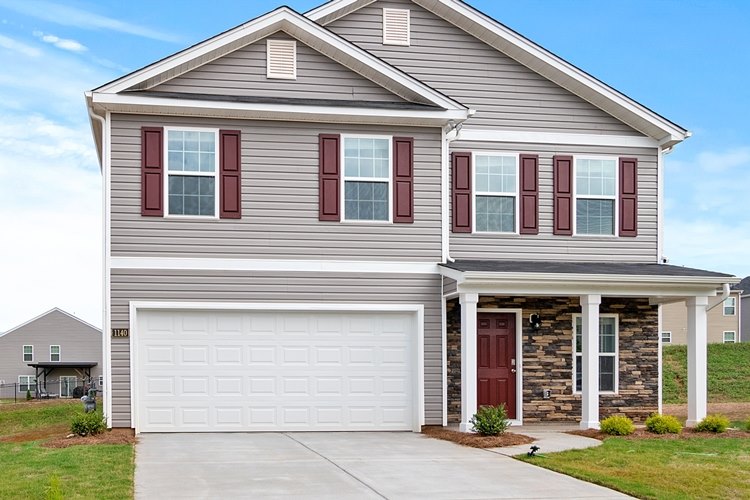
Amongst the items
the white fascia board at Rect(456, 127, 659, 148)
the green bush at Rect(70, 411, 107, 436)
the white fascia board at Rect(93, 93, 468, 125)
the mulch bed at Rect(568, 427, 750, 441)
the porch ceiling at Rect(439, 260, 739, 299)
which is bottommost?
the mulch bed at Rect(568, 427, 750, 441)

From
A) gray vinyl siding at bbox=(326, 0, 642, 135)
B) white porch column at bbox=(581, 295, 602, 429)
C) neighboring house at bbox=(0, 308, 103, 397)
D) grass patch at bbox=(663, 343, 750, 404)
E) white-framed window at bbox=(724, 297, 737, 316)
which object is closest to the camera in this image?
white porch column at bbox=(581, 295, 602, 429)

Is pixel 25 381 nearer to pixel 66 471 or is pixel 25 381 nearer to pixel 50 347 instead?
pixel 50 347

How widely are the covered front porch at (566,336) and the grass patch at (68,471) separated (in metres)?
6.04

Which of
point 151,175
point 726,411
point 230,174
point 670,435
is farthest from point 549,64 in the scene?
point 726,411

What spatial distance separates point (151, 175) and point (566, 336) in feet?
27.4

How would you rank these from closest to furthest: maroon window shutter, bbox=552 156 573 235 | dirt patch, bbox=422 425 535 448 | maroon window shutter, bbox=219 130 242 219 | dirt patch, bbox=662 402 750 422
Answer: dirt patch, bbox=422 425 535 448 < maroon window shutter, bbox=219 130 242 219 < maroon window shutter, bbox=552 156 573 235 < dirt patch, bbox=662 402 750 422

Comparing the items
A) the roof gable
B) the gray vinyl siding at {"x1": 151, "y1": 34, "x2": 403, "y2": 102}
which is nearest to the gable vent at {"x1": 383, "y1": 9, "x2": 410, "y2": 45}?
the roof gable

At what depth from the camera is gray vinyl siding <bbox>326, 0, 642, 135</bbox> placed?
58.5ft

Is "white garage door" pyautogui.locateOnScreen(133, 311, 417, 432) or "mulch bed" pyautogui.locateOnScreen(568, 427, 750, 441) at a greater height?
"white garage door" pyautogui.locateOnScreen(133, 311, 417, 432)

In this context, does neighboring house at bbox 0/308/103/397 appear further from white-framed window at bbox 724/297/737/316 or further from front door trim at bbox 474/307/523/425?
front door trim at bbox 474/307/523/425

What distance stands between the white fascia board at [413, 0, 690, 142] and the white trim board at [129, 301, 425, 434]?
5357mm

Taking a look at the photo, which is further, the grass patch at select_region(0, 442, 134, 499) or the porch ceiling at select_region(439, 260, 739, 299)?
the porch ceiling at select_region(439, 260, 739, 299)

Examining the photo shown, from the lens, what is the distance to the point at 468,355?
50.6 feet

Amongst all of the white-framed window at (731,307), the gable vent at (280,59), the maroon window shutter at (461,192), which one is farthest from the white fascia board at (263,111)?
the white-framed window at (731,307)
